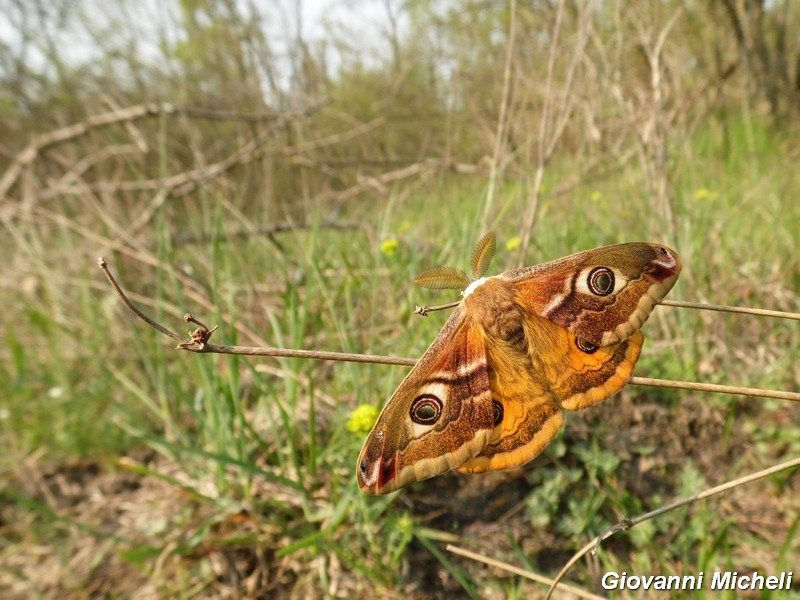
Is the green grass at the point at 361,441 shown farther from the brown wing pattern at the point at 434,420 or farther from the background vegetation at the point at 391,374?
the brown wing pattern at the point at 434,420

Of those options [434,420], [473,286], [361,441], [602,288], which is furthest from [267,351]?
[361,441]

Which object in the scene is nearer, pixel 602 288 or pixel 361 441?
pixel 602 288

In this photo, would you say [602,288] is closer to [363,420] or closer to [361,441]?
[363,420]

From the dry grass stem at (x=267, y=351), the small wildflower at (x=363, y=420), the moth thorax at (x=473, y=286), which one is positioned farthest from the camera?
the small wildflower at (x=363, y=420)

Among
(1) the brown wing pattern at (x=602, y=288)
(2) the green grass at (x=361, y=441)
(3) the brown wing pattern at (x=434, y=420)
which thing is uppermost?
(1) the brown wing pattern at (x=602, y=288)

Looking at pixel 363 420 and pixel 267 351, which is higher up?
pixel 267 351

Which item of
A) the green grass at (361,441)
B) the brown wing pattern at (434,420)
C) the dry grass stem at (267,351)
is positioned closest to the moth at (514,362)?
the brown wing pattern at (434,420)

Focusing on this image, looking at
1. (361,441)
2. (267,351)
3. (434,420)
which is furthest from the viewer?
(361,441)
